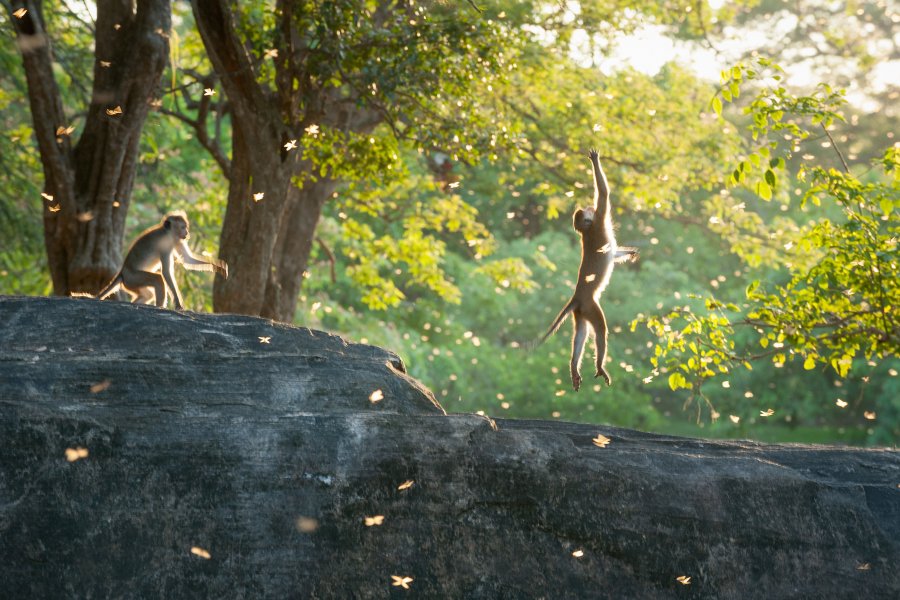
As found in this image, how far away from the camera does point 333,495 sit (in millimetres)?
6426

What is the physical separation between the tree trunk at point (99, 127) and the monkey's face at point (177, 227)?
0.97 meters

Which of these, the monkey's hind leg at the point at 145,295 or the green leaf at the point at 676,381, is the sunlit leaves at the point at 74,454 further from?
the green leaf at the point at 676,381

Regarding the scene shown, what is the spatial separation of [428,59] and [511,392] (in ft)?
62.8

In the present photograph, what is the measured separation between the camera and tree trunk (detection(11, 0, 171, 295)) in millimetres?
11320

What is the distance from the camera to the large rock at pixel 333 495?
20.1ft

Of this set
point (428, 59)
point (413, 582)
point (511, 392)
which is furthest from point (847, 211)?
point (511, 392)

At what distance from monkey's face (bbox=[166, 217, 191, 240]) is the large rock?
337 centimetres

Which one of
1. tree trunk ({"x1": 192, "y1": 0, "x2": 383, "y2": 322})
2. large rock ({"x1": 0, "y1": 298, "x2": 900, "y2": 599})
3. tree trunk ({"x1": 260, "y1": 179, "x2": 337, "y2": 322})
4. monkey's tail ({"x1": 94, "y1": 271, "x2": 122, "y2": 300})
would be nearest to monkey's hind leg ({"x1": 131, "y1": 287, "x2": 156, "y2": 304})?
monkey's tail ({"x1": 94, "y1": 271, "x2": 122, "y2": 300})

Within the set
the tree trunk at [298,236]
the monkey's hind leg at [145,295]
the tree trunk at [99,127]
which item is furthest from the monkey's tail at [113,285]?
the tree trunk at [298,236]

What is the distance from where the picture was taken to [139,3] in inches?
448

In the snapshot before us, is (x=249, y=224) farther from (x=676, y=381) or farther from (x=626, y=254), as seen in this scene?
(x=676, y=381)

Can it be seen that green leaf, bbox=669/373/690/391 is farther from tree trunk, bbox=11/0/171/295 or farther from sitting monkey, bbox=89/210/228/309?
tree trunk, bbox=11/0/171/295

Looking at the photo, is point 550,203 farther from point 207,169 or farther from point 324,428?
point 324,428

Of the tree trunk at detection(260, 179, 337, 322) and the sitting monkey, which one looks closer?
the sitting monkey
